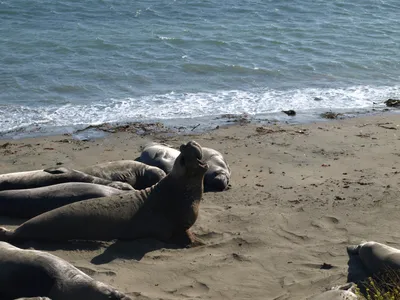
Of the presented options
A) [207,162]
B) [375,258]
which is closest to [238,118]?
[207,162]

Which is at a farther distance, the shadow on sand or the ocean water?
the ocean water

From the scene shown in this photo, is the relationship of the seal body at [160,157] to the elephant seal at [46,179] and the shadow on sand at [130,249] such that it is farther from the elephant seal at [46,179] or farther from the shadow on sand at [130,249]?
the shadow on sand at [130,249]

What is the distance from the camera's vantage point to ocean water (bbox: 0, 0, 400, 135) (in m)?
15.1

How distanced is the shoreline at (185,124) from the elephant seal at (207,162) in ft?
7.05

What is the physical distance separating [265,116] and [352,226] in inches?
247

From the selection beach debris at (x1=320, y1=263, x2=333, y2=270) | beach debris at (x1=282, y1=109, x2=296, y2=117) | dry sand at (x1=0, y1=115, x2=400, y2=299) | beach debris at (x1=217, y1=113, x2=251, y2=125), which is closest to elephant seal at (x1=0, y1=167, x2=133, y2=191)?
dry sand at (x1=0, y1=115, x2=400, y2=299)

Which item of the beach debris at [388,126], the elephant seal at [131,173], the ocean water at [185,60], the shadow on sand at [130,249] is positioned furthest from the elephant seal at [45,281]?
the beach debris at [388,126]

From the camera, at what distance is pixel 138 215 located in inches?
318

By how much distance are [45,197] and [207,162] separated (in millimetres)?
2694

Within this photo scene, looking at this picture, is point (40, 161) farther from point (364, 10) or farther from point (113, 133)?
point (364, 10)

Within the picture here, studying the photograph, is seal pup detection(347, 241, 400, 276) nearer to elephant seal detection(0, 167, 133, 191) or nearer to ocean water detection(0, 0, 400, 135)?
elephant seal detection(0, 167, 133, 191)

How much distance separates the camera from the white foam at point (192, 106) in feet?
45.9

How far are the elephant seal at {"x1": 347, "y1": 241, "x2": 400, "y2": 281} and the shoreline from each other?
6.38 metres

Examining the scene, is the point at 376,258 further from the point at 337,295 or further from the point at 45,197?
the point at 45,197
